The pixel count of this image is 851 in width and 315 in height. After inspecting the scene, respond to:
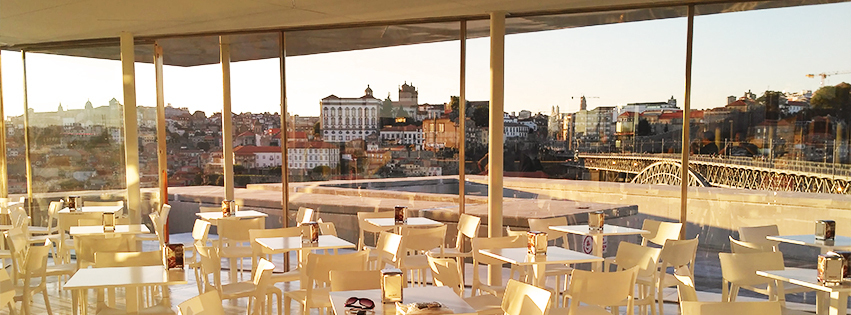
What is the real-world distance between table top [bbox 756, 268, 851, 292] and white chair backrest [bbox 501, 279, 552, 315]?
66.0 inches

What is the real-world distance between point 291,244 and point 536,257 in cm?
202

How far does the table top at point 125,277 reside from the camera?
3771 millimetres

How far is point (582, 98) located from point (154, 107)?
18.0ft

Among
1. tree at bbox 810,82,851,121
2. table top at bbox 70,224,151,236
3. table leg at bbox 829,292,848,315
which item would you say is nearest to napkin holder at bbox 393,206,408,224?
table top at bbox 70,224,151,236

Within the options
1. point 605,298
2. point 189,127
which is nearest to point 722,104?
point 605,298

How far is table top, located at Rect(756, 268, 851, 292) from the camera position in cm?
367

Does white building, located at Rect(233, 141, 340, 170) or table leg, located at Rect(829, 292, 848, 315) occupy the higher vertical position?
white building, located at Rect(233, 141, 340, 170)

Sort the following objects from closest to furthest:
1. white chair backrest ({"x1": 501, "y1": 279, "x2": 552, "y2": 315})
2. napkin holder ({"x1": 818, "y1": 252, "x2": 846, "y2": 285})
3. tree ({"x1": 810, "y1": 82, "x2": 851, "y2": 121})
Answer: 1. white chair backrest ({"x1": 501, "y1": 279, "x2": 552, "y2": 315})
2. napkin holder ({"x1": 818, "y1": 252, "x2": 846, "y2": 285})
3. tree ({"x1": 810, "y1": 82, "x2": 851, "y2": 121})

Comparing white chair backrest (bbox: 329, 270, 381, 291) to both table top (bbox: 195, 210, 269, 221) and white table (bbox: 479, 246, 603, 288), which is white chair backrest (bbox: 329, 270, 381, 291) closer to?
white table (bbox: 479, 246, 603, 288)

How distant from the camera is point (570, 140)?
6867mm

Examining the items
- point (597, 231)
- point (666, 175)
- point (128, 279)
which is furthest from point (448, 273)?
point (666, 175)

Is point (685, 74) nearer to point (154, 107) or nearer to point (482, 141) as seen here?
point (482, 141)

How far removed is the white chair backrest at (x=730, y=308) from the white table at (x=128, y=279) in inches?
115

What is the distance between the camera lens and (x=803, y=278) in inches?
154
